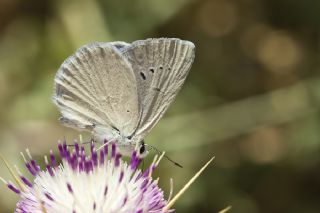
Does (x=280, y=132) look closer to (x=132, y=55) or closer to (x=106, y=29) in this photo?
(x=106, y=29)

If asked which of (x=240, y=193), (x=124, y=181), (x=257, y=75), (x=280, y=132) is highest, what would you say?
(x=124, y=181)

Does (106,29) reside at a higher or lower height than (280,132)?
higher

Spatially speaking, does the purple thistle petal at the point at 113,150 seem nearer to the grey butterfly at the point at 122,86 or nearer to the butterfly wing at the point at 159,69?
the grey butterfly at the point at 122,86

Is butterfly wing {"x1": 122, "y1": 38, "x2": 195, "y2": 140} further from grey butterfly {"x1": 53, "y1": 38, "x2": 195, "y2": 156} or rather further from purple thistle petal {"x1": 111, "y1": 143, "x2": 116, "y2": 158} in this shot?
purple thistle petal {"x1": 111, "y1": 143, "x2": 116, "y2": 158}

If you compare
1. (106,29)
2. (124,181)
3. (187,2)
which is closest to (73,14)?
(106,29)

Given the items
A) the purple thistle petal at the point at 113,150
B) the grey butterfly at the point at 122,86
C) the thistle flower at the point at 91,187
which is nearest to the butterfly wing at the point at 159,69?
the grey butterfly at the point at 122,86

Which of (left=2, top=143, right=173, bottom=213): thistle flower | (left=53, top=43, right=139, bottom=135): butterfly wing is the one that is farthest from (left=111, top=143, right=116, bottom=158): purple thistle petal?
(left=53, top=43, right=139, bottom=135): butterfly wing

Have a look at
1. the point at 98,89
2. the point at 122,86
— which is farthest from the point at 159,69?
the point at 98,89

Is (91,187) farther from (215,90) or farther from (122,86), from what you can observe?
(215,90)
